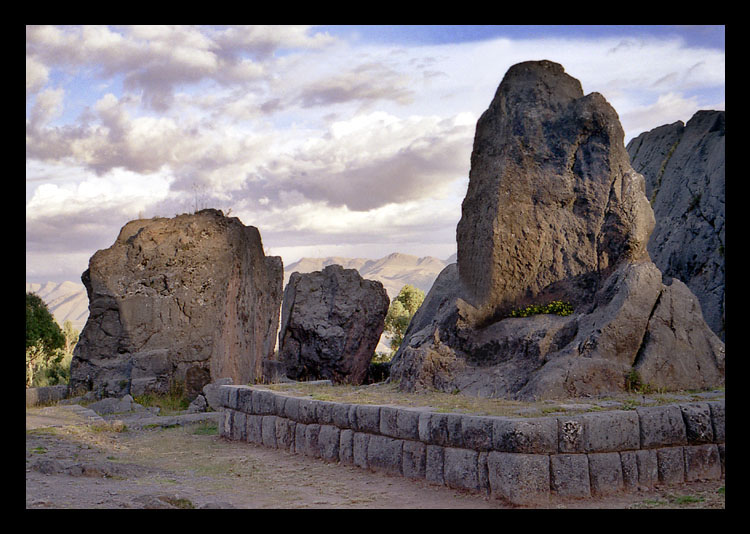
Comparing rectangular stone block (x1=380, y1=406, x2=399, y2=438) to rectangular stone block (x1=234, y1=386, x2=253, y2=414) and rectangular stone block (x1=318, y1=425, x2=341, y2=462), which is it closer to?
rectangular stone block (x1=318, y1=425, x2=341, y2=462)

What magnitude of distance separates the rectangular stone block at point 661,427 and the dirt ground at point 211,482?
1.52 ft

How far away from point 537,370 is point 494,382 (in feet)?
2.27

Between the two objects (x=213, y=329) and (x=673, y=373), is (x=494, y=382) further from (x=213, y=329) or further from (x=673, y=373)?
(x=213, y=329)

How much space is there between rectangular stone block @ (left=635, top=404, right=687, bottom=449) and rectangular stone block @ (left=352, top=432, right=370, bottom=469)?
315 cm

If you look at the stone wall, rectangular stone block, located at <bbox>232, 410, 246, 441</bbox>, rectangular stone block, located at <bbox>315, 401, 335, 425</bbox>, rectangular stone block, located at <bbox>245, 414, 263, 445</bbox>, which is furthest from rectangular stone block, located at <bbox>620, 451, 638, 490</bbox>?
the stone wall

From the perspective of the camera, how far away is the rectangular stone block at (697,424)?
776cm

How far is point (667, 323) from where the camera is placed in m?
10.3

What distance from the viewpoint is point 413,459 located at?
8.24 metres

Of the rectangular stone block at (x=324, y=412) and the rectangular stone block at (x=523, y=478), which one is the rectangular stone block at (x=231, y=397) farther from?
the rectangular stone block at (x=523, y=478)

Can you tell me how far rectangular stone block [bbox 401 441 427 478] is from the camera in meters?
8.14

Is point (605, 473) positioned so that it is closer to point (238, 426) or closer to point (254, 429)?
point (254, 429)

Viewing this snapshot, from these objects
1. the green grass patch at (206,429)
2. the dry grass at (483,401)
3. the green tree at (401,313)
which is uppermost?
the green tree at (401,313)

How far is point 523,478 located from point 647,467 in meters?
1.41

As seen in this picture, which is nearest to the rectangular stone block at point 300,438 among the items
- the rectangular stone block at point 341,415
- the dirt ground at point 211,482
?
the dirt ground at point 211,482
